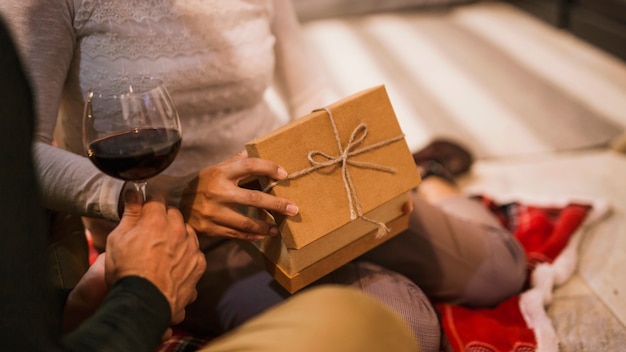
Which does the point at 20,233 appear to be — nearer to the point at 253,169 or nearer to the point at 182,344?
the point at 253,169

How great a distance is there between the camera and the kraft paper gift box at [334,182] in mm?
857

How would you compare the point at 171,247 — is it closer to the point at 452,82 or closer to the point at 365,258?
the point at 365,258

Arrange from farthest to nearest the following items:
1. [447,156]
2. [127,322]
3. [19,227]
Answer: [447,156] → [127,322] → [19,227]

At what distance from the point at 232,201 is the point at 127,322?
240 millimetres

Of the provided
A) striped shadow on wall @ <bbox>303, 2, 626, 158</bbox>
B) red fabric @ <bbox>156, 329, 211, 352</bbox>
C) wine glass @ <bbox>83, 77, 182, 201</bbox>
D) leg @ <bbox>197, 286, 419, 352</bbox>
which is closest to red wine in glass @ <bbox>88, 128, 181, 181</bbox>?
wine glass @ <bbox>83, 77, 182, 201</bbox>

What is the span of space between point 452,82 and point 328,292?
1.95 metres

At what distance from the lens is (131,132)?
762 mm

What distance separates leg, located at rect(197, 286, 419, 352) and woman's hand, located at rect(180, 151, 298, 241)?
15 centimetres

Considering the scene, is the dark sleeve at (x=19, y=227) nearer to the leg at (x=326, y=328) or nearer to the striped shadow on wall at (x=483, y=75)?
the leg at (x=326, y=328)

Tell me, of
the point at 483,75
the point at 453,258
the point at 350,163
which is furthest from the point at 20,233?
the point at 483,75

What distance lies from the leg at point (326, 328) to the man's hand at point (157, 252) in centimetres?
9

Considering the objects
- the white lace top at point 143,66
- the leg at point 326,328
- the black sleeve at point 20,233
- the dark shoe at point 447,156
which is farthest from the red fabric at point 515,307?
the black sleeve at point 20,233

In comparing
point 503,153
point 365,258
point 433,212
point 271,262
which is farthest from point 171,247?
point 503,153

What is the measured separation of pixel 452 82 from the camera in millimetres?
2514
